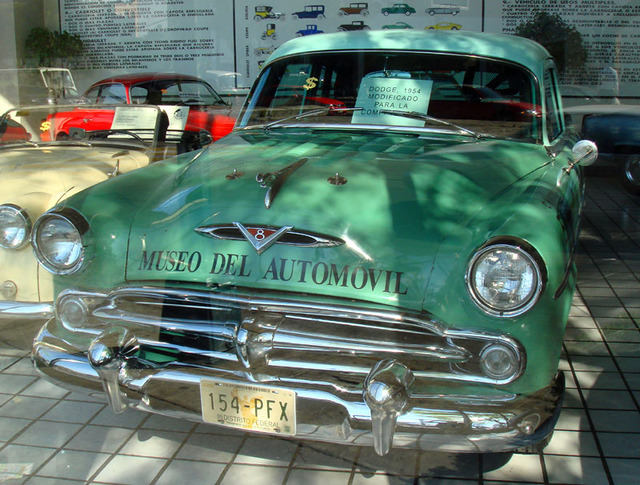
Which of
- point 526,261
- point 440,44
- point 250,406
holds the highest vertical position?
point 440,44

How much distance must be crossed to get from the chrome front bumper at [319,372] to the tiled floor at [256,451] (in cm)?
39

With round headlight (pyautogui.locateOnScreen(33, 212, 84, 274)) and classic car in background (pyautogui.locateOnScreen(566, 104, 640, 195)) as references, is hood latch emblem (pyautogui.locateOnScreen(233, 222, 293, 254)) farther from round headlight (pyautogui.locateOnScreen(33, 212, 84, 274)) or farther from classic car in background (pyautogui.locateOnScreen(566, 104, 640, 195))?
classic car in background (pyautogui.locateOnScreen(566, 104, 640, 195))

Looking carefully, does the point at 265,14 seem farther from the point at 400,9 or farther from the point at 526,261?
the point at 526,261

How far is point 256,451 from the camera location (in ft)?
8.67

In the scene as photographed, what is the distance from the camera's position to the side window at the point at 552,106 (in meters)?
3.26

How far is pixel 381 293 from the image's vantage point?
2119 millimetres

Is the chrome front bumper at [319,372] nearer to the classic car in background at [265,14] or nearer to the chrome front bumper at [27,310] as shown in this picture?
the chrome front bumper at [27,310]

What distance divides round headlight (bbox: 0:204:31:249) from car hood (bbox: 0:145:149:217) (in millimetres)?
212

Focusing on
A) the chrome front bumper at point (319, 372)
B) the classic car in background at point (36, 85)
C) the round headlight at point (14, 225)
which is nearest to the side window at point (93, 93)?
the classic car in background at point (36, 85)

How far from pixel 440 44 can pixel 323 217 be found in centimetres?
153

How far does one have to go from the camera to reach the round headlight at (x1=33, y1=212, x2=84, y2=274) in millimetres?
2504

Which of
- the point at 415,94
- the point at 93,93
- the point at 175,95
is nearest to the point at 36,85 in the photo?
the point at 93,93

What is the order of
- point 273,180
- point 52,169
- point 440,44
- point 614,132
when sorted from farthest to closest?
point 614,132 → point 52,169 → point 440,44 → point 273,180

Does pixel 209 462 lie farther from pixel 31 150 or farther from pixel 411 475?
pixel 31 150
